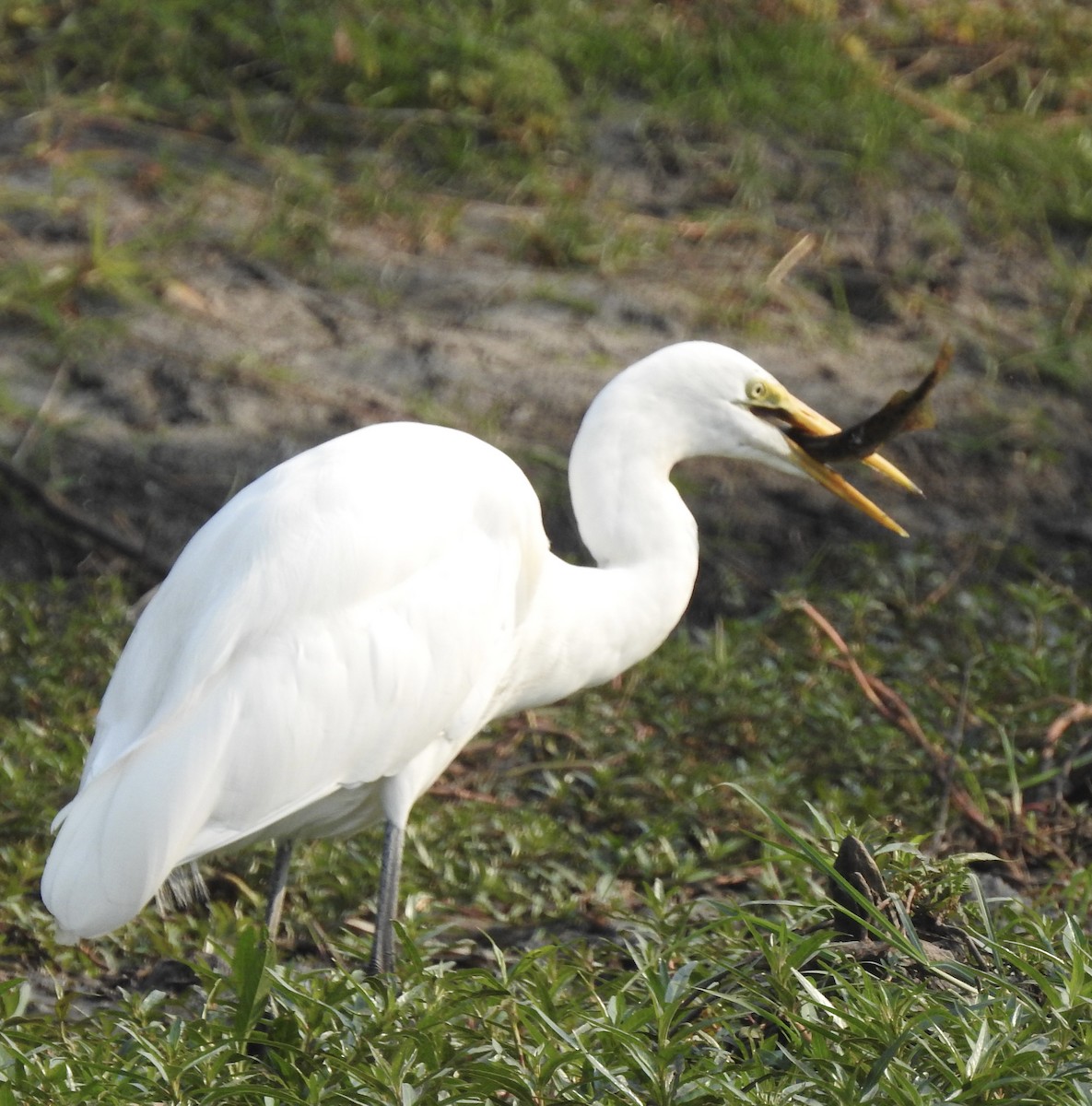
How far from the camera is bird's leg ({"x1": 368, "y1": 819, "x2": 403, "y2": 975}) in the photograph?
256 centimetres

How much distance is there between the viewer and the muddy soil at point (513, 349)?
4.41 m

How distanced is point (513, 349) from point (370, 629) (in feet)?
7.59

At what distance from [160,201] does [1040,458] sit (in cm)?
272

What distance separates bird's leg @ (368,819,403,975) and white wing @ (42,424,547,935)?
4.1 inches

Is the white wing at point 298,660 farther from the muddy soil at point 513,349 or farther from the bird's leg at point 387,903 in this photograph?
the muddy soil at point 513,349

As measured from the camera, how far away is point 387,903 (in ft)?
8.76

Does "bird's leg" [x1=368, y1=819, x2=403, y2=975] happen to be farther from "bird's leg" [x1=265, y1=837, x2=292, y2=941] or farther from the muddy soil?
the muddy soil

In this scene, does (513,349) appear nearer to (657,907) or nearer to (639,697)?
(639,697)

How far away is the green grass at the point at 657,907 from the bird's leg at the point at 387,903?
65 millimetres

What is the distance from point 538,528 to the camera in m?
2.99

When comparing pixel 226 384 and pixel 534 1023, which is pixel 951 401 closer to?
pixel 226 384

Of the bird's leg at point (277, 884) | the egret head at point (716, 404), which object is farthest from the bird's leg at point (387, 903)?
the egret head at point (716, 404)

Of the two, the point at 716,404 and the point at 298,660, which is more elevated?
the point at 716,404

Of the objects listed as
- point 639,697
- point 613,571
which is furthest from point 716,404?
point 639,697
